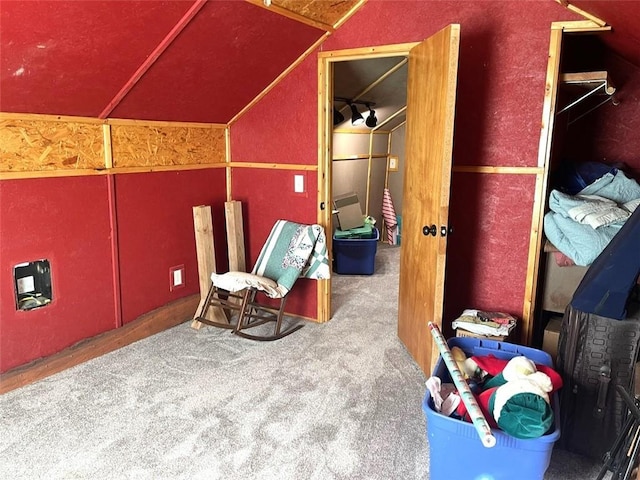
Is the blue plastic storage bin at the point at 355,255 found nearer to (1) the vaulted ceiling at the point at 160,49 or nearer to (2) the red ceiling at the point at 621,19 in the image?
(1) the vaulted ceiling at the point at 160,49

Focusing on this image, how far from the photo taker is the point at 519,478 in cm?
168

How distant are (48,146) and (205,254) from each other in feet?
4.11

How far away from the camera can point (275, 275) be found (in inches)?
137

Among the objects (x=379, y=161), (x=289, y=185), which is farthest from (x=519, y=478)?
(x=379, y=161)

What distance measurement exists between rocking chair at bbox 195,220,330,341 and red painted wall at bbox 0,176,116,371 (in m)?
0.72

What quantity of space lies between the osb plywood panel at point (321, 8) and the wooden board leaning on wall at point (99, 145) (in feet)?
3.62

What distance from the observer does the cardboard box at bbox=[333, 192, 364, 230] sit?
5.10 meters

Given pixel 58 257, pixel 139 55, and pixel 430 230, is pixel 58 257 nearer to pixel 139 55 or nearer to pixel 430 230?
pixel 139 55

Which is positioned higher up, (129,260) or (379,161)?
(379,161)

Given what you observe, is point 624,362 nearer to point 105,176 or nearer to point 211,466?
point 211,466

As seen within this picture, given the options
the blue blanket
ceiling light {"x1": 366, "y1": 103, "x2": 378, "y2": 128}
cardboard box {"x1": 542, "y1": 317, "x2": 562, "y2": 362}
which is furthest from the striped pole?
ceiling light {"x1": 366, "y1": 103, "x2": 378, "y2": 128}

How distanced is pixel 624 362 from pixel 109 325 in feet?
9.08

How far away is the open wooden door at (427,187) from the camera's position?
2475mm

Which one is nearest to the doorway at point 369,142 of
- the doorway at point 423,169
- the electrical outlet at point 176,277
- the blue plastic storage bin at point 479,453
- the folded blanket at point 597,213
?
the doorway at point 423,169
